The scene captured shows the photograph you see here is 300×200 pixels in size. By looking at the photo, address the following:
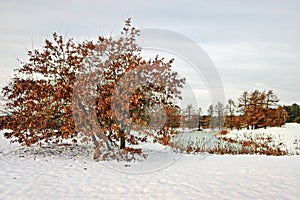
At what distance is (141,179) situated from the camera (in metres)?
6.28

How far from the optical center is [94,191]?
5.25 metres

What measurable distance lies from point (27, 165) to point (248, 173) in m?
5.73

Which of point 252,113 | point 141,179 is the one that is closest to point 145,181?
point 141,179

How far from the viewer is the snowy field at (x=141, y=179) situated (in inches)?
201

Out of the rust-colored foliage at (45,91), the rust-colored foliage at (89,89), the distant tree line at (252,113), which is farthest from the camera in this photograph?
the distant tree line at (252,113)

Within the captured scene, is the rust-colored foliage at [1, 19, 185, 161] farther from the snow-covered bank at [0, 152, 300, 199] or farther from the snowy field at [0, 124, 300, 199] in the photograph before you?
the snow-covered bank at [0, 152, 300, 199]

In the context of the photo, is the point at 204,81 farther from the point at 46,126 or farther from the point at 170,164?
the point at 46,126

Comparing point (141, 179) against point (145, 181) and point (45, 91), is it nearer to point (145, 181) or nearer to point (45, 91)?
point (145, 181)

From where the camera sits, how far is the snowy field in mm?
5094

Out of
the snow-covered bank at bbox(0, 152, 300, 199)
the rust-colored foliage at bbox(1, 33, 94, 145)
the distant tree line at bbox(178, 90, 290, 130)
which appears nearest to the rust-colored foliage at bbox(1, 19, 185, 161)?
the rust-colored foliage at bbox(1, 33, 94, 145)

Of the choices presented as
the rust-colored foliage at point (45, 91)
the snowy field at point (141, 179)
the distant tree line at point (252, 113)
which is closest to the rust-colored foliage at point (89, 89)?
the rust-colored foliage at point (45, 91)

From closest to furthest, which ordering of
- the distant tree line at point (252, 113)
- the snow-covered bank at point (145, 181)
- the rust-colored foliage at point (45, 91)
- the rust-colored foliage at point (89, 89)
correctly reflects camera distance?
the snow-covered bank at point (145, 181), the rust-colored foliage at point (89, 89), the rust-colored foliage at point (45, 91), the distant tree line at point (252, 113)

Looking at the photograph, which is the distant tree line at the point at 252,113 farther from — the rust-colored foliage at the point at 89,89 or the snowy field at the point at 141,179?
the snowy field at the point at 141,179

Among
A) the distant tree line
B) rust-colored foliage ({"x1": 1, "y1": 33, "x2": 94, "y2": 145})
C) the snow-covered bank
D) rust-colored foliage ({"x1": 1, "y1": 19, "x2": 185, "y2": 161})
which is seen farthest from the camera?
the distant tree line
